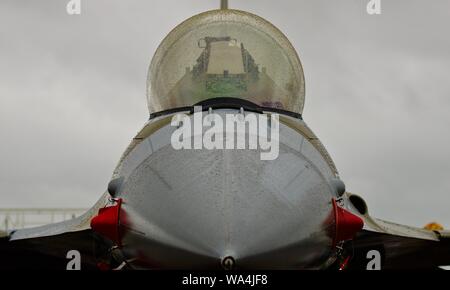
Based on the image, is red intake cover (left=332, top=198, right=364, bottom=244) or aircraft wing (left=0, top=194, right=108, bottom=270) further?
aircraft wing (left=0, top=194, right=108, bottom=270)

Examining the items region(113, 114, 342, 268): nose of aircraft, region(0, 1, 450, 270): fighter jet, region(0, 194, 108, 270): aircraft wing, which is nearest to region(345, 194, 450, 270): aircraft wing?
region(0, 1, 450, 270): fighter jet

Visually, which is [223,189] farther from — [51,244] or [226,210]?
[51,244]

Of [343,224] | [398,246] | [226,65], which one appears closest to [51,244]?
[226,65]

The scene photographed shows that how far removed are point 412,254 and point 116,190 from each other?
5156mm

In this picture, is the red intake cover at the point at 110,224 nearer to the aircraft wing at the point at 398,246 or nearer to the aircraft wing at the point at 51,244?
the aircraft wing at the point at 51,244

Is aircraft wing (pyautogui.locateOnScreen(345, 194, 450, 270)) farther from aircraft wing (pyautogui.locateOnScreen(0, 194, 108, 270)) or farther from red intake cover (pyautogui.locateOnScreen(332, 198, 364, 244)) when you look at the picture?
aircraft wing (pyautogui.locateOnScreen(0, 194, 108, 270))

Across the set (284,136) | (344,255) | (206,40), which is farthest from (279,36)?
(344,255)

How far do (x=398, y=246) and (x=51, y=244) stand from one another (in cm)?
417

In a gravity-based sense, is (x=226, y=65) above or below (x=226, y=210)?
above

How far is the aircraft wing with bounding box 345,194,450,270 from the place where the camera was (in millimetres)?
8905

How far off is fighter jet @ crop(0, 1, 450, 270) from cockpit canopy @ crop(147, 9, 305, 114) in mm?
14

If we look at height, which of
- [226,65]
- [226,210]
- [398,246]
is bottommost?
[398,246]

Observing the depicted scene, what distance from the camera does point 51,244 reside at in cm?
997

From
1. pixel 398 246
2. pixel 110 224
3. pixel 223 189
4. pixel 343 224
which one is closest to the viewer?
pixel 223 189
